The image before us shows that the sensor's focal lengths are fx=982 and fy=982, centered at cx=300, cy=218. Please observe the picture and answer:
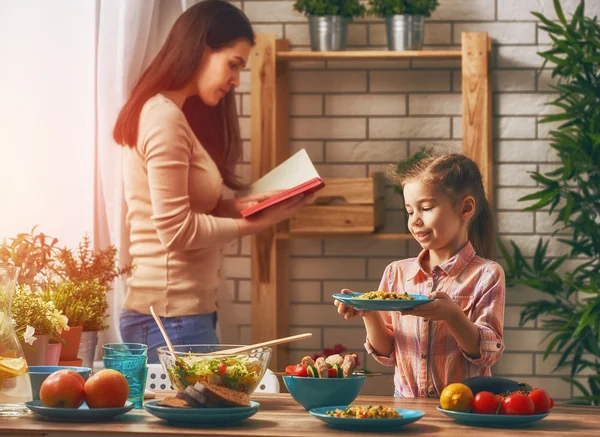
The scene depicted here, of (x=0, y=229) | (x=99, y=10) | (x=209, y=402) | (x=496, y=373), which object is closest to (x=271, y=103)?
(x=99, y=10)

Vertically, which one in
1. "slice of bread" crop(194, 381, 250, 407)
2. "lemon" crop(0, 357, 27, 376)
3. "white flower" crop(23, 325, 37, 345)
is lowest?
"slice of bread" crop(194, 381, 250, 407)

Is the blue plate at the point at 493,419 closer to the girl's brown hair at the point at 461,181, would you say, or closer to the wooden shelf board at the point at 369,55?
the girl's brown hair at the point at 461,181

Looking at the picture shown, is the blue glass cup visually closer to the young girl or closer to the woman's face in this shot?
the young girl

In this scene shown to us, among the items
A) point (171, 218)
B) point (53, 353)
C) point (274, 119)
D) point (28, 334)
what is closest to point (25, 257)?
point (53, 353)

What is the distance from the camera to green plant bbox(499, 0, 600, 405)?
3.78 m

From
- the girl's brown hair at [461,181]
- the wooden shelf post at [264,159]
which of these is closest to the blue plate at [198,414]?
the girl's brown hair at [461,181]

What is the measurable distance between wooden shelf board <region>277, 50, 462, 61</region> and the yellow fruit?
80.6 inches

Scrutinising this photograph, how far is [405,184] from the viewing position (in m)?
2.65

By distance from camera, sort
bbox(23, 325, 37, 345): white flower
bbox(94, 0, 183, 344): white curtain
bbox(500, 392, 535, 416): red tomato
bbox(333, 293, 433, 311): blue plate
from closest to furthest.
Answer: bbox(500, 392, 535, 416): red tomato
bbox(333, 293, 433, 311): blue plate
bbox(23, 325, 37, 345): white flower
bbox(94, 0, 183, 344): white curtain

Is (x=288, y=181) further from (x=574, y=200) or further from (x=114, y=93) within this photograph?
(x=574, y=200)

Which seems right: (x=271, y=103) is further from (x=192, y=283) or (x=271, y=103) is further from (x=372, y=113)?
(x=192, y=283)

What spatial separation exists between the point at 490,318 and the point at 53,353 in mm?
1090

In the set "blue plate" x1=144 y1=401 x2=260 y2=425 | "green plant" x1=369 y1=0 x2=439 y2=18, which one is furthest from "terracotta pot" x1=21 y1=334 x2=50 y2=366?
"green plant" x1=369 y1=0 x2=439 y2=18

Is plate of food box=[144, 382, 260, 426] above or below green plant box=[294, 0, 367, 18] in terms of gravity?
below
